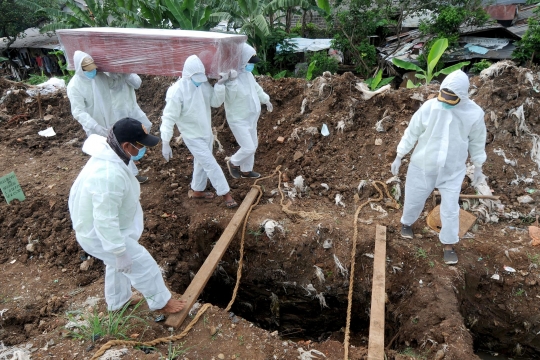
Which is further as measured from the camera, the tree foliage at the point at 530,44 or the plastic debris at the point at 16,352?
the tree foliage at the point at 530,44

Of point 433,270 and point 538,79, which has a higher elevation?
point 538,79

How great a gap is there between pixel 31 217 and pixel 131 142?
104 inches

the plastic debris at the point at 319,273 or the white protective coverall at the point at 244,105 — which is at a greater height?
the white protective coverall at the point at 244,105

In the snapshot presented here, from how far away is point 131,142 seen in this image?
2.67 m

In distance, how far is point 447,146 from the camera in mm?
3402

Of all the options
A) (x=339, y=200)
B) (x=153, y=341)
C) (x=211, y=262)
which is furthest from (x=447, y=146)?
(x=153, y=341)

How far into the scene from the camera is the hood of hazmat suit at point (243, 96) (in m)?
4.44

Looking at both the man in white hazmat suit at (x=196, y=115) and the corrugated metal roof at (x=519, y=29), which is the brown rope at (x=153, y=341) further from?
the corrugated metal roof at (x=519, y=29)

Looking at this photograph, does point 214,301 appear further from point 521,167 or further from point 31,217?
point 521,167

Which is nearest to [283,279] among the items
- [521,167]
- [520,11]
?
[521,167]

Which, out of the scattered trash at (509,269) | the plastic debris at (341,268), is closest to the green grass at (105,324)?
the plastic debris at (341,268)

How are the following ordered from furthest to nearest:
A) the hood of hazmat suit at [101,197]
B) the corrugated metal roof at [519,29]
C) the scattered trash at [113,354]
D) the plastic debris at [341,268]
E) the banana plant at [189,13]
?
the corrugated metal roof at [519,29] < the banana plant at [189,13] < the plastic debris at [341,268] < the scattered trash at [113,354] < the hood of hazmat suit at [101,197]

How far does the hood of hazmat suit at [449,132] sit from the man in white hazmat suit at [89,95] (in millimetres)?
3038

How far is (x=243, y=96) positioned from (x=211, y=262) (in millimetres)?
1996
